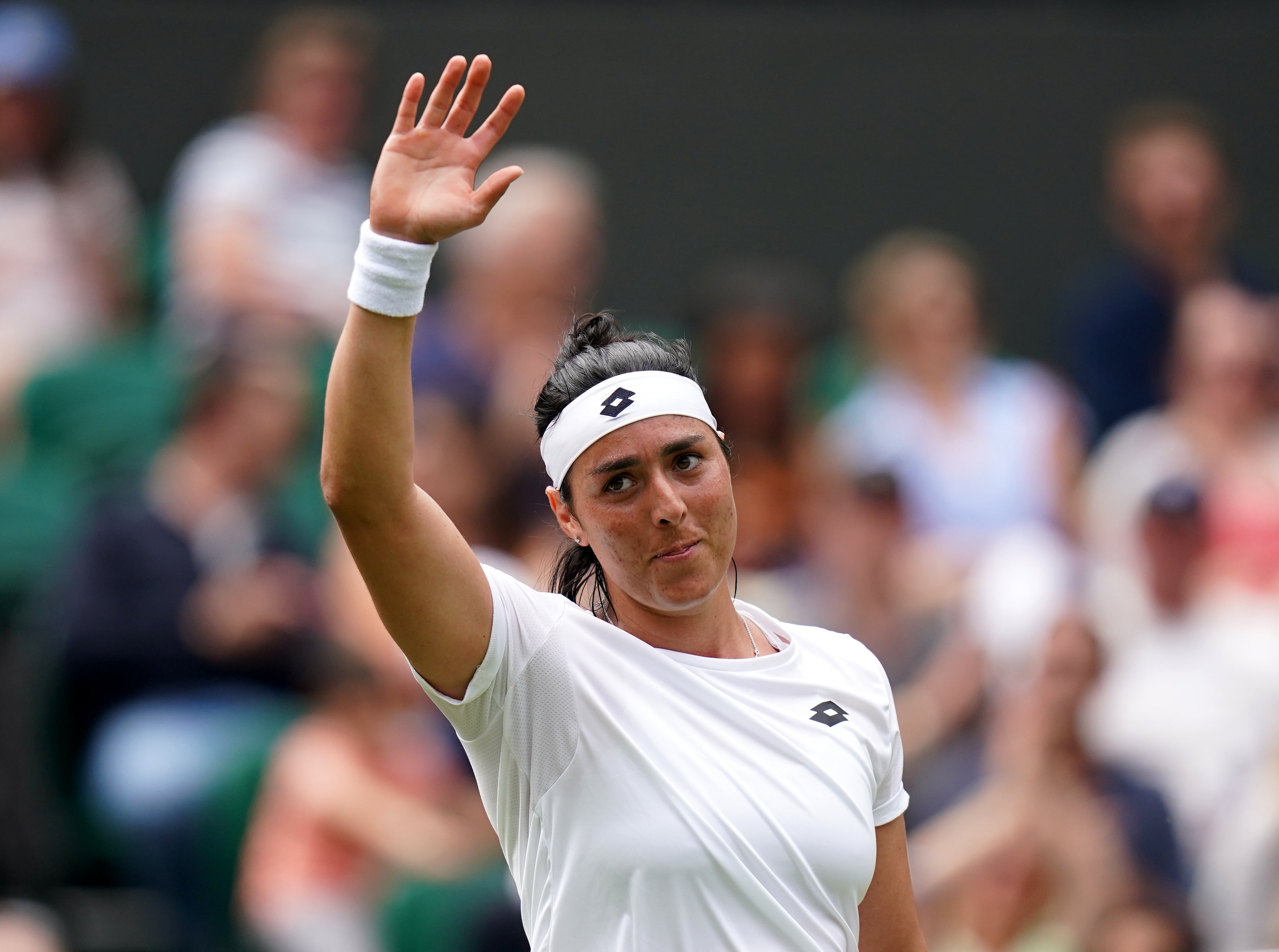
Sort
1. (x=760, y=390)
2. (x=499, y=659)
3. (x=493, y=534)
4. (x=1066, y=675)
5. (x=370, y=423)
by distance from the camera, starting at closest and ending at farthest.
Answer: (x=370, y=423)
(x=499, y=659)
(x=1066, y=675)
(x=493, y=534)
(x=760, y=390)

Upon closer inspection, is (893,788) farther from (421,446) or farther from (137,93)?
(137,93)

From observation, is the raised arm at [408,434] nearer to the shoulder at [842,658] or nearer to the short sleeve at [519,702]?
the short sleeve at [519,702]

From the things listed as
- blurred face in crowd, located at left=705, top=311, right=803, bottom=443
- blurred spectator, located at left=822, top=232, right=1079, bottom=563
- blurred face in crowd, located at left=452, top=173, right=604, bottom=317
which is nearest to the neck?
blurred face in crowd, located at left=705, top=311, right=803, bottom=443

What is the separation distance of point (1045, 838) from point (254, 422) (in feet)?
8.82

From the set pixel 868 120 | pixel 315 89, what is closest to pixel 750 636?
pixel 315 89

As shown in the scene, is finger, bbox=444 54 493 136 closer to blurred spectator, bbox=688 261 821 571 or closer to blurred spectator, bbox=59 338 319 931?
blurred spectator, bbox=59 338 319 931

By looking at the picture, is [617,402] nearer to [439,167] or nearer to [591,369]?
[591,369]

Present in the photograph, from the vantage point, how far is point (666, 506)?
2279 mm

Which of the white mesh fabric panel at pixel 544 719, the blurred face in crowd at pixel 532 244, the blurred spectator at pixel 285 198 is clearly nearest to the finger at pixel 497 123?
the white mesh fabric panel at pixel 544 719

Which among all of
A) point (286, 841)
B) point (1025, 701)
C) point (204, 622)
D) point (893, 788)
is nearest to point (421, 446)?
point (204, 622)

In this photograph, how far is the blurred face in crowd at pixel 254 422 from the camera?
5488mm

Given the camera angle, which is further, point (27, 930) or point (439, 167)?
point (27, 930)

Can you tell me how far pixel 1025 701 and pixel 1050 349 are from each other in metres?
3.31

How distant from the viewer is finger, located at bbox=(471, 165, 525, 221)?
6.96ft
